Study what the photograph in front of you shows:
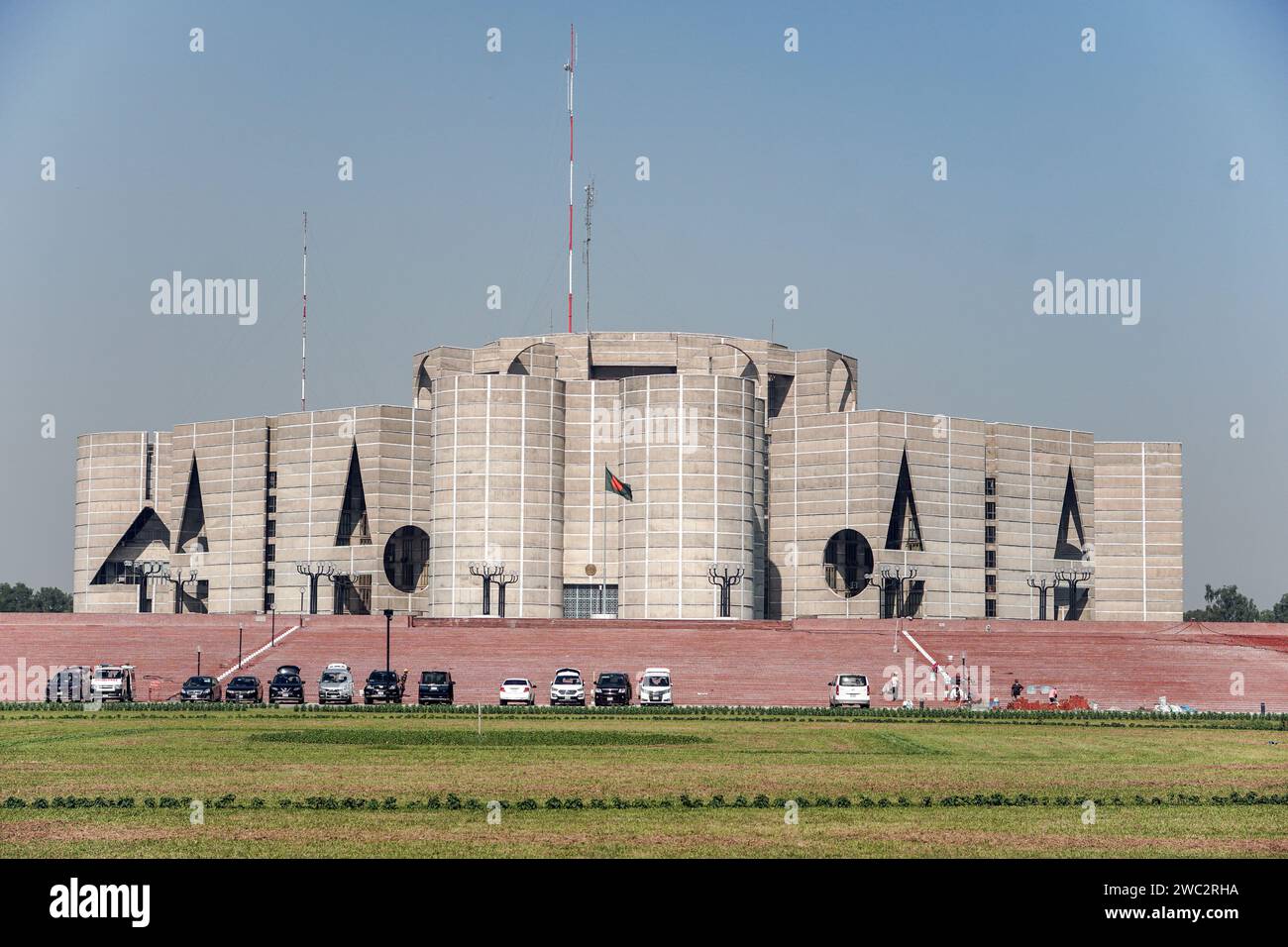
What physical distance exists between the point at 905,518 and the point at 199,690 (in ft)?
247

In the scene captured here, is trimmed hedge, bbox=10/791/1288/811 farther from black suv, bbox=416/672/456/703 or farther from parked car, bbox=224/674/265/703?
parked car, bbox=224/674/265/703

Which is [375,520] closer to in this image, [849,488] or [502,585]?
[502,585]

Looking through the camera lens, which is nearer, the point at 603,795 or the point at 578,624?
the point at 603,795

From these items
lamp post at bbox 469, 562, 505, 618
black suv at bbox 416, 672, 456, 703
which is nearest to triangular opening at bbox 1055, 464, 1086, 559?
lamp post at bbox 469, 562, 505, 618

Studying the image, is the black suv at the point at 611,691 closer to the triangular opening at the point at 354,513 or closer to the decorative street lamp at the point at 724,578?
the decorative street lamp at the point at 724,578

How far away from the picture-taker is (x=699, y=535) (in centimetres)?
12612

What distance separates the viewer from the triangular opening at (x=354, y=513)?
137250mm

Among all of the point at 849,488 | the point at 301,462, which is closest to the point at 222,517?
the point at 301,462

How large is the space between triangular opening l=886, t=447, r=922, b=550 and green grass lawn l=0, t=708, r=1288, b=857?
79.5 m

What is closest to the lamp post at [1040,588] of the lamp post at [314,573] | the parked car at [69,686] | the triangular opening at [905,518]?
the triangular opening at [905,518]

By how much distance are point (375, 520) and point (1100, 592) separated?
200 feet

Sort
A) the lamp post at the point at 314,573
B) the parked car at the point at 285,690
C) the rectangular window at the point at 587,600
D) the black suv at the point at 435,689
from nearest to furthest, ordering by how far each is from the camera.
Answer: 1. the parked car at the point at 285,690
2. the black suv at the point at 435,689
3. the rectangular window at the point at 587,600
4. the lamp post at the point at 314,573

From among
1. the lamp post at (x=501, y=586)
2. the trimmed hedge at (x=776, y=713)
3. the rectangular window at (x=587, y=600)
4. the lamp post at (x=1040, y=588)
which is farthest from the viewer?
the lamp post at (x=1040, y=588)

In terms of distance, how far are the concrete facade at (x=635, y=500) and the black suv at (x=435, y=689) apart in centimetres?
5527
